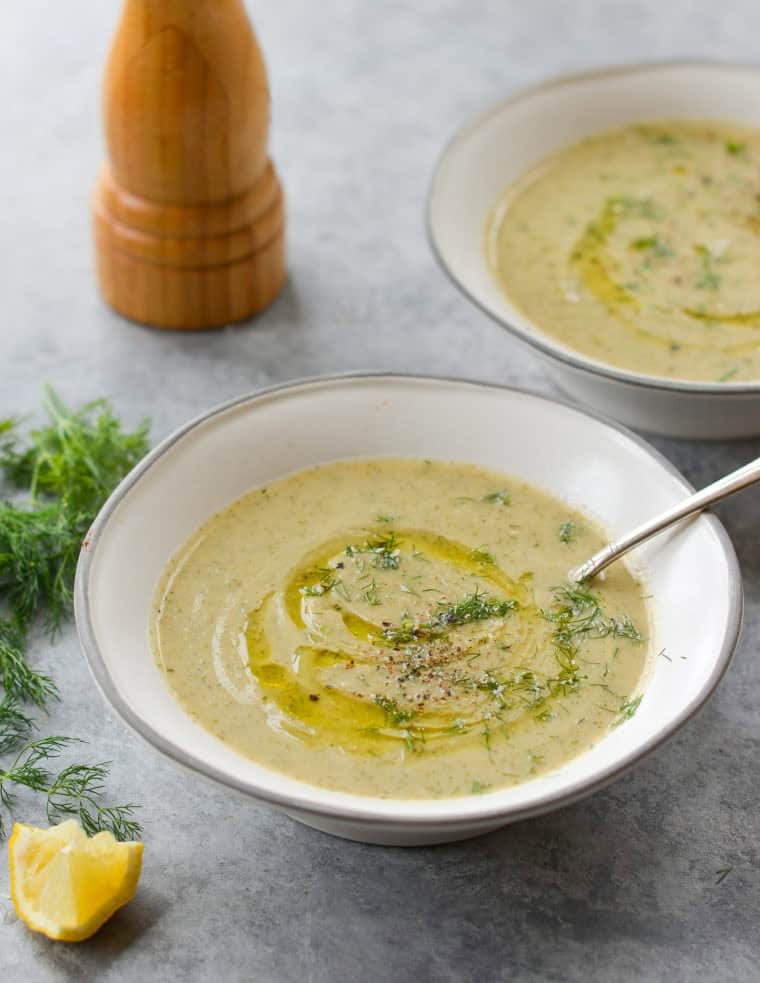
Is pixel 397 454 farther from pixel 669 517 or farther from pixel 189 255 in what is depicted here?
pixel 189 255

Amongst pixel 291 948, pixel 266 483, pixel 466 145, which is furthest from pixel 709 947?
pixel 466 145

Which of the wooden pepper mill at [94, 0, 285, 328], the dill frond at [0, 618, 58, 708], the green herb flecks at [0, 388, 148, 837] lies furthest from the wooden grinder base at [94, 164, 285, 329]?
the dill frond at [0, 618, 58, 708]

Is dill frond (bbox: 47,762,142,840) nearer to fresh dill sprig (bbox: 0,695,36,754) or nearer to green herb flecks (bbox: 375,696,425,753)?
fresh dill sprig (bbox: 0,695,36,754)

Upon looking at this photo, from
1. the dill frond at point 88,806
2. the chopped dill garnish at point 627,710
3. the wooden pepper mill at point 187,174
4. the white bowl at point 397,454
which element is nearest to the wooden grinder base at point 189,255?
the wooden pepper mill at point 187,174

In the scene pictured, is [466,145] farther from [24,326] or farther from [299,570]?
[299,570]

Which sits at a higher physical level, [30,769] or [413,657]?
[413,657]

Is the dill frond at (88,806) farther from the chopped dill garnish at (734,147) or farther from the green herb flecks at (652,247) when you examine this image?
the chopped dill garnish at (734,147)

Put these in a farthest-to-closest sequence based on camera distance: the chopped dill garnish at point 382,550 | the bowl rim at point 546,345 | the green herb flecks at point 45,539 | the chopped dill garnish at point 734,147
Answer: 1. the chopped dill garnish at point 734,147
2. the bowl rim at point 546,345
3. the chopped dill garnish at point 382,550
4. the green herb flecks at point 45,539

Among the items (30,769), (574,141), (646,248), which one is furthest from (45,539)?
(574,141)
